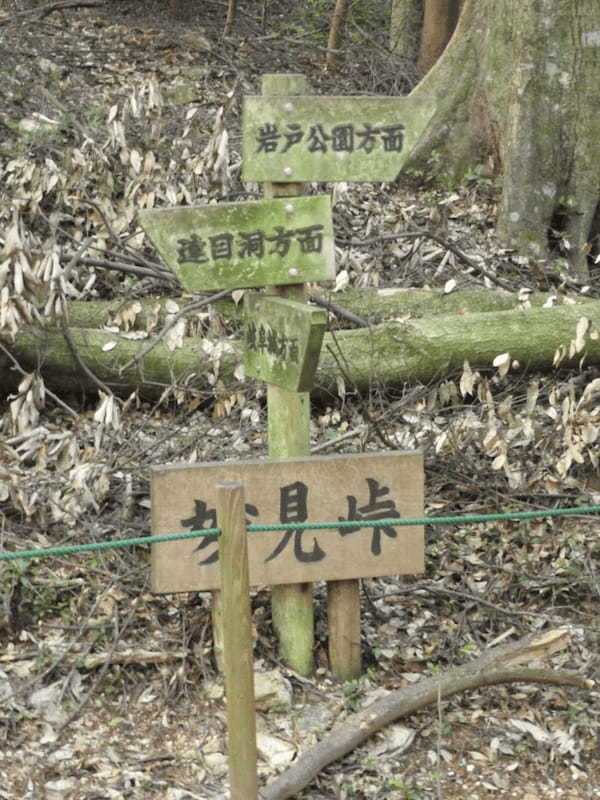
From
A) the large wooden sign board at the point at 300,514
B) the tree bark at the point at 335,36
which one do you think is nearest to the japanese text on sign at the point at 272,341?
the large wooden sign board at the point at 300,514

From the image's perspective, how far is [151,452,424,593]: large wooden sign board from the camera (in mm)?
4184

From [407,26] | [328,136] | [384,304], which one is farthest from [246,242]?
[407,26]

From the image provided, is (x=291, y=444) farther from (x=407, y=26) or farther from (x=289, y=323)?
(x=407, y=26)

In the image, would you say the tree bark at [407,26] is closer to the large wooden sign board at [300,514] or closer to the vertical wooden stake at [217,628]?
the large wooden sign board at [300,514]

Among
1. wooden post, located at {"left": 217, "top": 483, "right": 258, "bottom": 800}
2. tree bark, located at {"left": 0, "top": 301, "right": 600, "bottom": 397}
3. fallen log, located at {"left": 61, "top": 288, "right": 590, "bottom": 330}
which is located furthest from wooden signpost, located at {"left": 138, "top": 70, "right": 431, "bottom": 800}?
fallen log, located at {"left": 61, "top": 288, "right": 590, "bottom": 330}

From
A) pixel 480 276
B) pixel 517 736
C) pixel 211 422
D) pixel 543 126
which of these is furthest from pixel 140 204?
pixel 517 736

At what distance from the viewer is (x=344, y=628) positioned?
14.6 feet

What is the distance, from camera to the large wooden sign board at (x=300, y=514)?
418 centimetres

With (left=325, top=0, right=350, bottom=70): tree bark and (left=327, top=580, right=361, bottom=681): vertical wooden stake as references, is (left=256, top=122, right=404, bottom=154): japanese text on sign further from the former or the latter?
(left=325, top=0, right=350, bottom=70): tree bark

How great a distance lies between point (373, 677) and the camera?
4543 mm

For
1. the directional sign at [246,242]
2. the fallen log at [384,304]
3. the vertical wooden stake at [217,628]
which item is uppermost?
the directional sign at [246,242]

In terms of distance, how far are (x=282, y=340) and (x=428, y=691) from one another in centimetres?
141

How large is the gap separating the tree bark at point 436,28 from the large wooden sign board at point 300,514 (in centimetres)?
679

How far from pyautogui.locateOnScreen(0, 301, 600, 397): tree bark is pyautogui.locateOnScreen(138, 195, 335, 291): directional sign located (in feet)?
5.60
